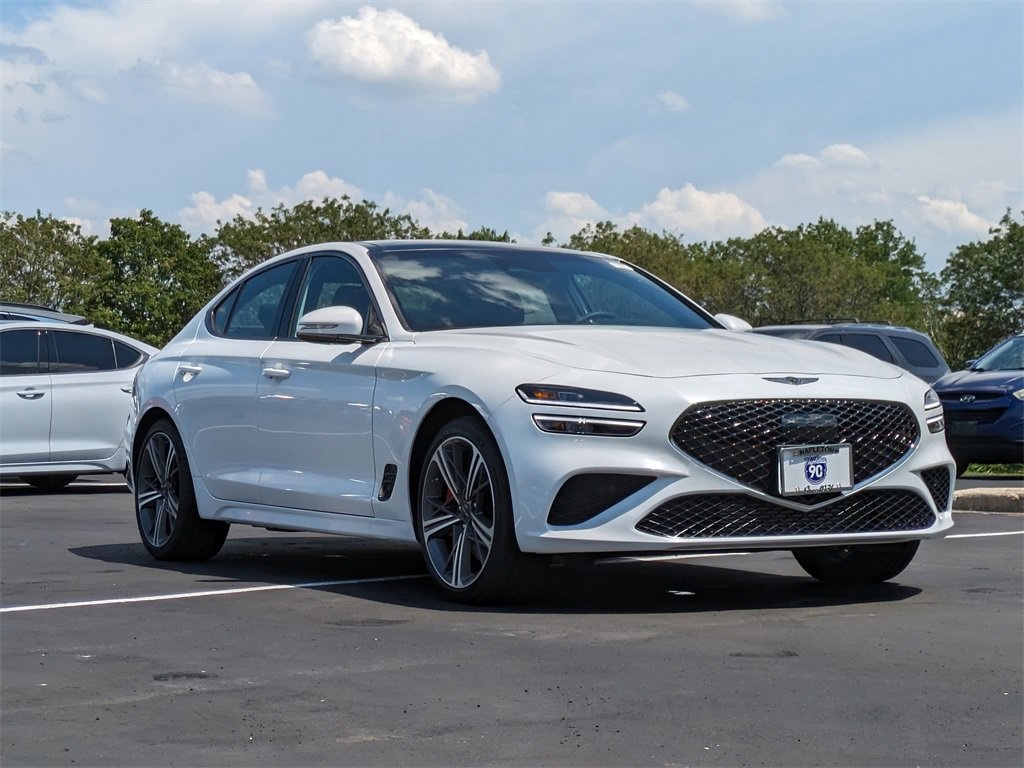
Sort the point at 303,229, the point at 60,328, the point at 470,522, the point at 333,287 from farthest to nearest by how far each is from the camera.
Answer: the point at 303,229, the point at 60,328, the point at 333,287, the point at 470,522

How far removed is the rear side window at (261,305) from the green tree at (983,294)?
7218 centimetres

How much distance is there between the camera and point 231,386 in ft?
29.4

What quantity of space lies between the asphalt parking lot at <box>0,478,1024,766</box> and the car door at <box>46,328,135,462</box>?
695cm

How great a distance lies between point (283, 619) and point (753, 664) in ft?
6.69

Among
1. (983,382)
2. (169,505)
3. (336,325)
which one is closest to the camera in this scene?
(336,325)

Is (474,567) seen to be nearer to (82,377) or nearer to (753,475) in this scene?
(753,475)

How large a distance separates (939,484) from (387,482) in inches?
95.9

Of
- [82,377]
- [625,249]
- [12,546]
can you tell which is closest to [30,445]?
[82,377]

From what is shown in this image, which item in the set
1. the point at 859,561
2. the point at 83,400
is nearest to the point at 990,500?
the point at 859,561

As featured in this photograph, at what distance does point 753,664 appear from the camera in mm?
5773

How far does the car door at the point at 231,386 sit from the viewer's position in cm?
880

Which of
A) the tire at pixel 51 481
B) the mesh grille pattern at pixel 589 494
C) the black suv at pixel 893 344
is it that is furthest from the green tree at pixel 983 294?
the mesh grille pattern at pixel 589 494

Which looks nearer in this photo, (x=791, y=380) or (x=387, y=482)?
(x=791, y=380)

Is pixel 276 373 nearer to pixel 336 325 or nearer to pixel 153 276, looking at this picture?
pixel 336 325
